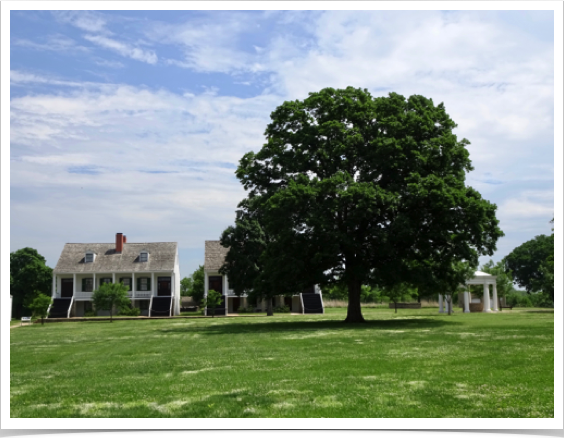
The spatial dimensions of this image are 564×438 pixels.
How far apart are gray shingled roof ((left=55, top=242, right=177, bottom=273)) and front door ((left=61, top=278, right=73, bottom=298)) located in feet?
4.74

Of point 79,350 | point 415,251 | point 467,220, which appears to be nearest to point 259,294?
point 415,251

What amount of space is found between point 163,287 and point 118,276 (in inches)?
191

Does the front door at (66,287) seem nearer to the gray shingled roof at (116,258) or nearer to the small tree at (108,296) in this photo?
the gray shingled roof at (116,258)

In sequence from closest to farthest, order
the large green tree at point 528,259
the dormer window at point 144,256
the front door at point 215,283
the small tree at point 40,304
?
the small tree at point 40,304, the front door at point 215,283, the dormer window at point 144,256, the large green tree at point 528,259

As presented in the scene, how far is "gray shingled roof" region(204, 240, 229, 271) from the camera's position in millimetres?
63312

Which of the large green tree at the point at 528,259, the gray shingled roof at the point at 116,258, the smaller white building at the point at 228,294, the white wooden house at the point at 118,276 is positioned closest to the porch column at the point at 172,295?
the white wooden house at the point at 118,276

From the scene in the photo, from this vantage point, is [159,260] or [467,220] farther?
[159,260]

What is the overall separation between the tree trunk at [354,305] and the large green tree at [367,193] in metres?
0.06

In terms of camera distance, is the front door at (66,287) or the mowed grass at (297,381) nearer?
the mowed grass at (297,381)

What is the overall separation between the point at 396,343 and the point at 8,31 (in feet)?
44.3

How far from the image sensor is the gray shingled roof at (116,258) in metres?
62.1

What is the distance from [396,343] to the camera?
18094 millimetres

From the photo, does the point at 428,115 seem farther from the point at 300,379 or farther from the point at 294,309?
the point at 294,309

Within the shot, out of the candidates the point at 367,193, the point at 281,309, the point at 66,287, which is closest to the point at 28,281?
the point at 66,287
